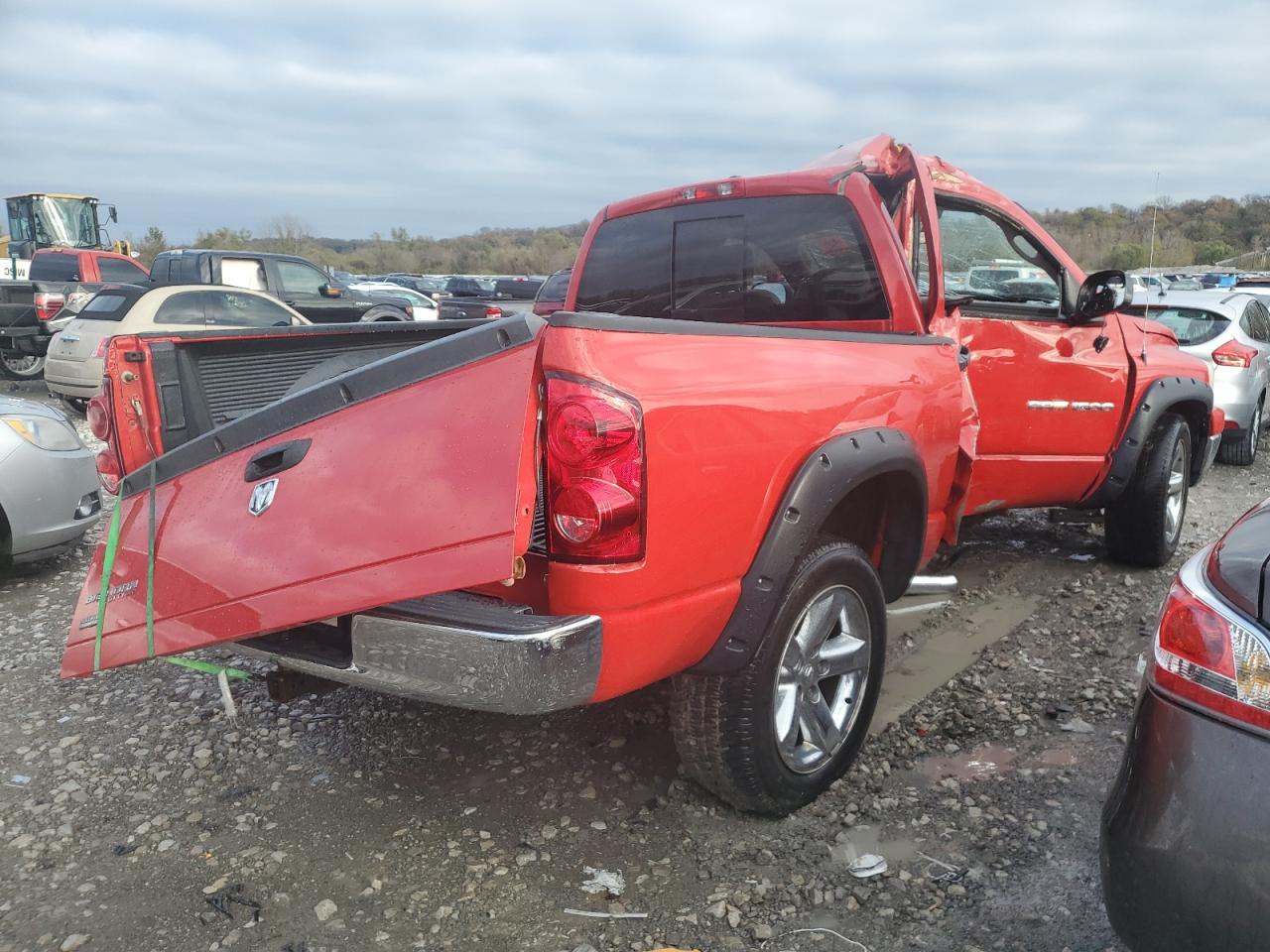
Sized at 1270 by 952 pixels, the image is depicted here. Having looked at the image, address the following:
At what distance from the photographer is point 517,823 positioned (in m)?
2.97

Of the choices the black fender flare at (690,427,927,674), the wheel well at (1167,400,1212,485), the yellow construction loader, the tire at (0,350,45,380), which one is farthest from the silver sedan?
the yellow construction loader

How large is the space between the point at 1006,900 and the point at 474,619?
160 cm

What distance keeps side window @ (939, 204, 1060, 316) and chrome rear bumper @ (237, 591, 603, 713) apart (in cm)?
291

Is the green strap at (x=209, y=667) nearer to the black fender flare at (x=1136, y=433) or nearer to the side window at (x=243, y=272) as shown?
the black fender flare at (x=1136, y=433)

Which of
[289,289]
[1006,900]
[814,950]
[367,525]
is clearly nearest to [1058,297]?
[1006,900]

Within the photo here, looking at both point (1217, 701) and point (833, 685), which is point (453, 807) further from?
point (1217, 701)

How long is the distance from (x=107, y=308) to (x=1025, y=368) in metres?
9.67

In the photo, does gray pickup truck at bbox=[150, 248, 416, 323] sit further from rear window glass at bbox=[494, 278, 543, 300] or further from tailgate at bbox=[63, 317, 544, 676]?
rear window glass at bbox=[494, 278, 543, 300]

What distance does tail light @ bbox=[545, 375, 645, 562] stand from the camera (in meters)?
2.16

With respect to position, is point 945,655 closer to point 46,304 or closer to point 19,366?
point 46,304

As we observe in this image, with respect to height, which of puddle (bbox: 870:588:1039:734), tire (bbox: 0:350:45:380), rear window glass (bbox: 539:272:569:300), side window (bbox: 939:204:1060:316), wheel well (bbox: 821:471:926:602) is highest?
side window (bbox: 939:204:1060:316)

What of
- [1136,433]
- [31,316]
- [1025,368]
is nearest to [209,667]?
[1025,368]

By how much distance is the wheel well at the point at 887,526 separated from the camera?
131 inches

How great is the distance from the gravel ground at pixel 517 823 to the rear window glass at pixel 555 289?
6.59 meters
